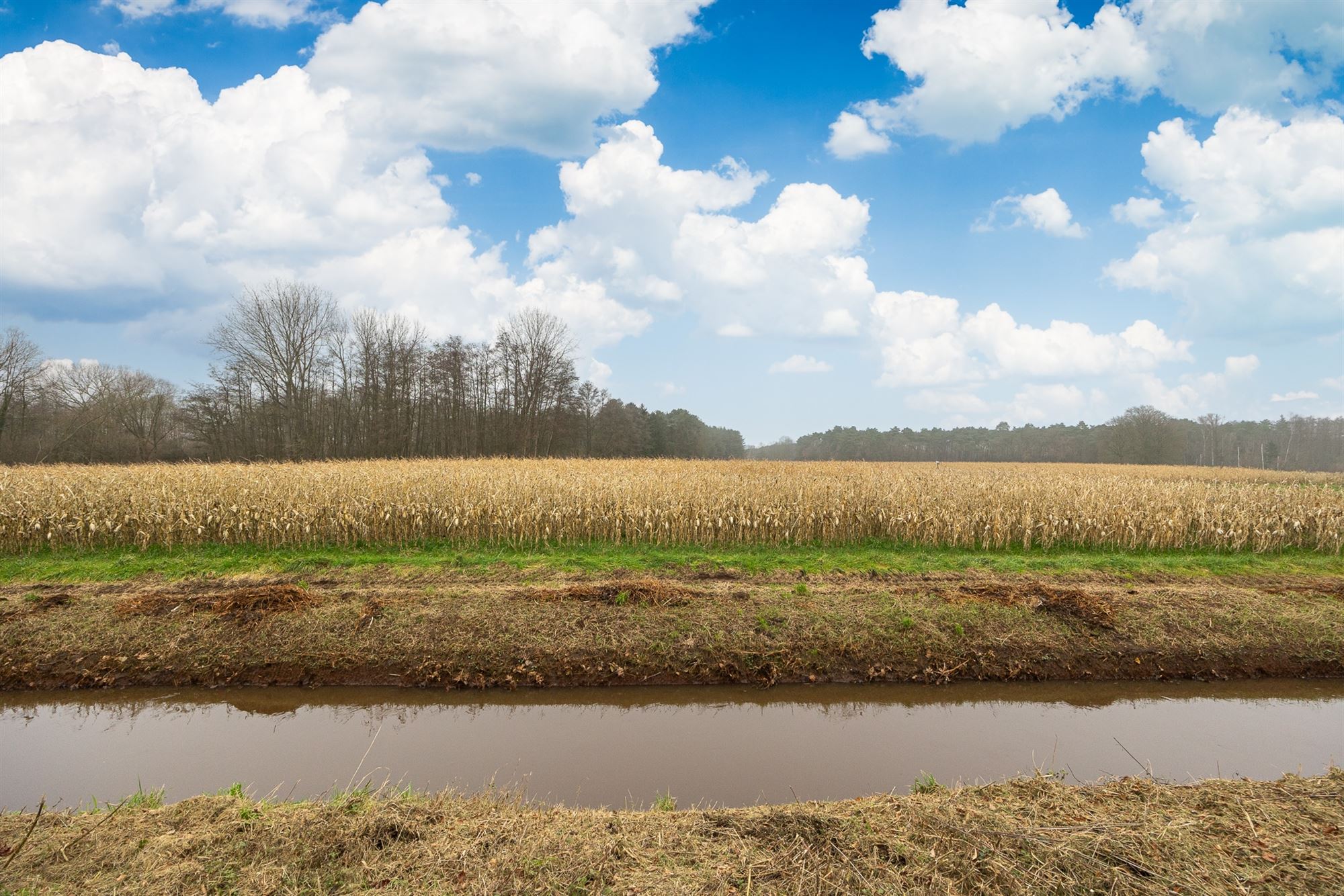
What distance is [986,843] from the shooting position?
351cm

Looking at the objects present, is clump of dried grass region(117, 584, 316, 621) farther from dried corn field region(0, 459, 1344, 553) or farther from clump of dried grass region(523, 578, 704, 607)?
dried corn field region(0, 459, 1344, 553)

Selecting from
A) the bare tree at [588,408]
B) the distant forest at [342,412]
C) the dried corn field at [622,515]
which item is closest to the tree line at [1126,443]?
the distant forest at [342,412]

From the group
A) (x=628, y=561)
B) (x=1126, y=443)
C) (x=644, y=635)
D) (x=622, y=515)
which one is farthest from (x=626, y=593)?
(x=1126, y=443)

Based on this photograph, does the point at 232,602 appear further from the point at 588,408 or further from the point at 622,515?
the point at 588,408

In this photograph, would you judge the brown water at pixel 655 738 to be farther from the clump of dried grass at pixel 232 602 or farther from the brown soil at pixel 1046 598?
the clump of dried grass at pixel 232 602

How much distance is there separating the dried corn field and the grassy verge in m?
0.34

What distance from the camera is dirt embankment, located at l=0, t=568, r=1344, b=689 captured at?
713cm

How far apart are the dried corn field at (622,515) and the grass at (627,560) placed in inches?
13.5

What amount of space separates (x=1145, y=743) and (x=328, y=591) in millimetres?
10086

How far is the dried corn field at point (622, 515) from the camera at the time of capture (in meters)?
12.2

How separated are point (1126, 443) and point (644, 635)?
74.7m

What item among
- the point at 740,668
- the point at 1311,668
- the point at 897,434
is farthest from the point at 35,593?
the point at 897,434

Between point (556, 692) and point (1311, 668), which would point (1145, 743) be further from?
point (556, 692)

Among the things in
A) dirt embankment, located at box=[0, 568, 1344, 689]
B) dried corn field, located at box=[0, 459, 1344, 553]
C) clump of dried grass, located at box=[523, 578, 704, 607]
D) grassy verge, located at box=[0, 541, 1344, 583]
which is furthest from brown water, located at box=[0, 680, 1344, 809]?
dried corn field, located at box=[0, 459, 1344, 553]
